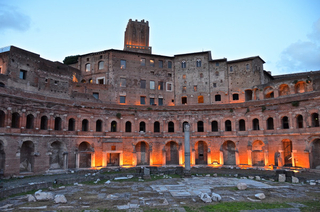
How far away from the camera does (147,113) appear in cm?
3997

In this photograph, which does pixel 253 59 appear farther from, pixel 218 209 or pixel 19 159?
pixel 19 159

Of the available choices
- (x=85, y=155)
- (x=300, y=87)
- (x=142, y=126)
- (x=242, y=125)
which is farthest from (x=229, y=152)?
(x=85, y=155)

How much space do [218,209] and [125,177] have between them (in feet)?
46.0

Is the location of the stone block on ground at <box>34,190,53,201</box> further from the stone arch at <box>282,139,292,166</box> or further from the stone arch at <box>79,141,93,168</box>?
the stone arch at <box>282,139,292,166</box>

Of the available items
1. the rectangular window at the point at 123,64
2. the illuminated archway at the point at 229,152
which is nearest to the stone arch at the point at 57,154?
the rectangular window at the point at 123,64

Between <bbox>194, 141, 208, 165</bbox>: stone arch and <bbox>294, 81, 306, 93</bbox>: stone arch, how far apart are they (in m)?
16.5

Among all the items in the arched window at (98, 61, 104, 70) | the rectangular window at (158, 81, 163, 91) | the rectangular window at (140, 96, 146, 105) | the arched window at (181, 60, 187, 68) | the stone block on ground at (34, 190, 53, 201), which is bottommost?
the stone block on ground at (34, 190, 53, 201)

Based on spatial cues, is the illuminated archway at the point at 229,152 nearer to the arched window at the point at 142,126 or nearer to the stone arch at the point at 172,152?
the stone arch at the point at 172,152

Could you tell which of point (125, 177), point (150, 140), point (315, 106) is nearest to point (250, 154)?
point (315, 106)

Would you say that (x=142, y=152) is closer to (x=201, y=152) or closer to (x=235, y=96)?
(x=201, y=152)

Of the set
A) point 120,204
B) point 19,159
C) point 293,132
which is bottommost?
point 120,204

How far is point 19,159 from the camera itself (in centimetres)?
2777

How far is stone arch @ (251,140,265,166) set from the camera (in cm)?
3653

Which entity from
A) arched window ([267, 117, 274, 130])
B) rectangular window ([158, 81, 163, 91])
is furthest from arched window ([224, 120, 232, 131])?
rectangular window ([158, 81, 163, 91])
